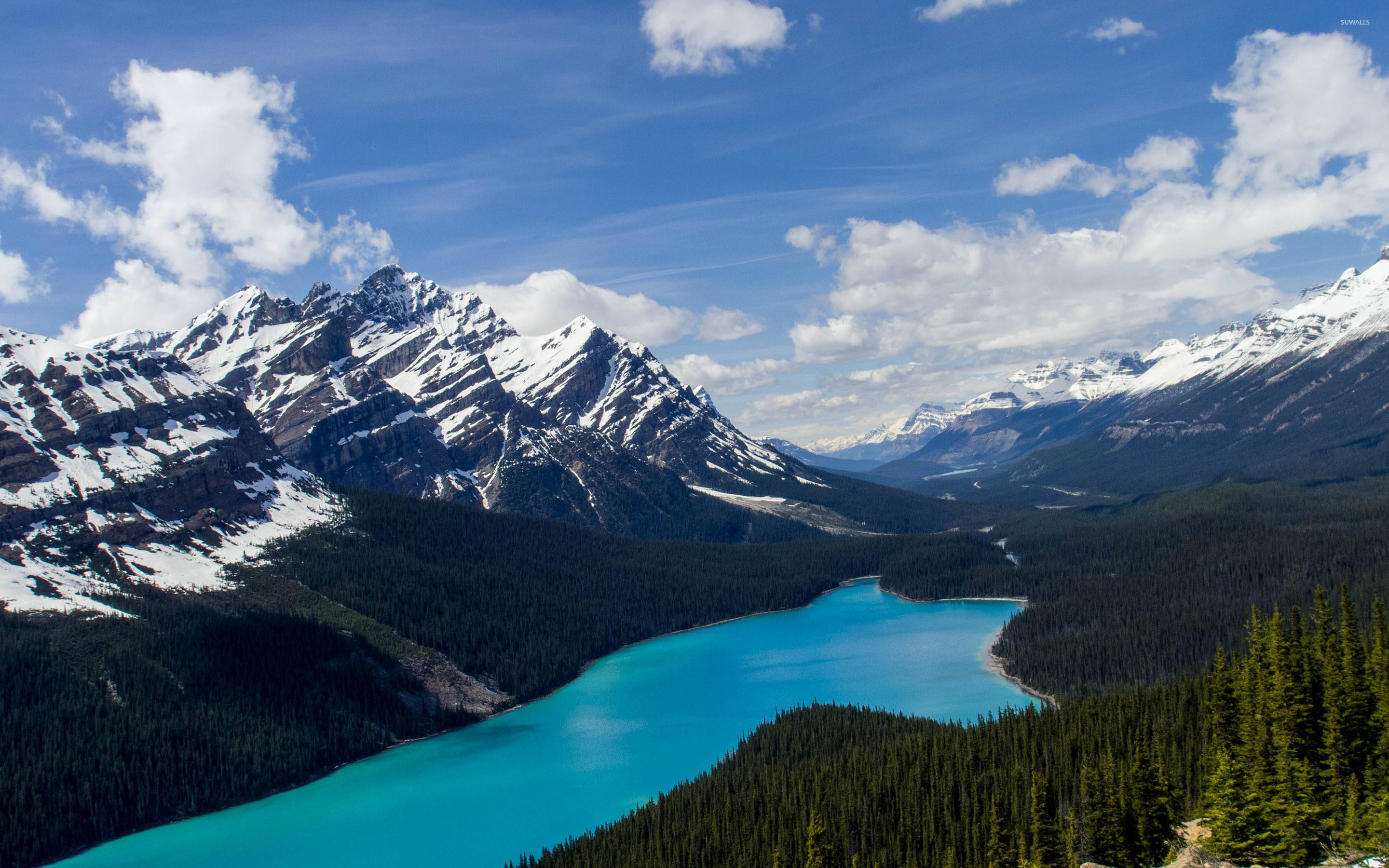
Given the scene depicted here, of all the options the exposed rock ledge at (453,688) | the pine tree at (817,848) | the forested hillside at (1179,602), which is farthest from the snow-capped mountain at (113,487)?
the forested hillside at (1179,602)

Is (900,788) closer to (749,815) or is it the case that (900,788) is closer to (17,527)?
(749,815)

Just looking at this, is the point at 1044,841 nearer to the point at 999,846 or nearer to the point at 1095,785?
the point at 999,846

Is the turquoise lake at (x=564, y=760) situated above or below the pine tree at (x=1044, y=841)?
Answer: below

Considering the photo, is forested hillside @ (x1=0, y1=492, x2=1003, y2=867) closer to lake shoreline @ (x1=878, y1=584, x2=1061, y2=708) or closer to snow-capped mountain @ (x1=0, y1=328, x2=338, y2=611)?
snow-capped mountain @ (x1=0, y1=328, x2=338, y2=611)

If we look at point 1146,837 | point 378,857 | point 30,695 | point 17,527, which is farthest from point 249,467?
point 1146,837

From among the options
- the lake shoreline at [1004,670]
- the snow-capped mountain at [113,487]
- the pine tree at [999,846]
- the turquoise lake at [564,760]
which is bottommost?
the turquoise lake at [564,760]

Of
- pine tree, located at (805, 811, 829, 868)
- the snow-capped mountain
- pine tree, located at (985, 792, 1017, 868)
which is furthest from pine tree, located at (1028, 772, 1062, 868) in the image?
the snow-capped mountain

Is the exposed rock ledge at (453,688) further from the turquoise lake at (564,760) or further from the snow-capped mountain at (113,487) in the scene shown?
the snow-capped mountain at (113,487)
